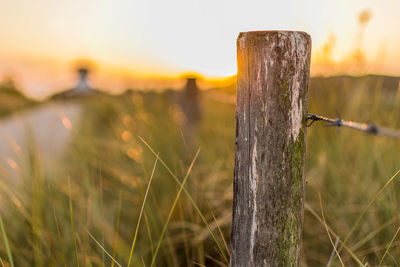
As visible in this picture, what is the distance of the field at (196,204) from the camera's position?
1.77 m

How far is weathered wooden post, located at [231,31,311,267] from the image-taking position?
1.04 metres

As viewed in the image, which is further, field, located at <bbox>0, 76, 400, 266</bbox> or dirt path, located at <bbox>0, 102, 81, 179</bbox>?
dirt path, located at <bbox>0, 102, 81, 179</bbox>

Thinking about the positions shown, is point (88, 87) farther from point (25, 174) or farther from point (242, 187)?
point (242, 187)

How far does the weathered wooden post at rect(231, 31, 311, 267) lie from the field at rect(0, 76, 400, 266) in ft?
0.81

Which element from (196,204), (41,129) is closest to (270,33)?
(196,204)

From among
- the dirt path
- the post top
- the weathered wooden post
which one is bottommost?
the dirt path

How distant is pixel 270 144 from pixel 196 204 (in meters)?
1.18

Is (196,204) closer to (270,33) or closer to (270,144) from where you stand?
(270,144)

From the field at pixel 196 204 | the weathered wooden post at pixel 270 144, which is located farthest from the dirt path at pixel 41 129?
the weathered wooden post at pixel 270 144

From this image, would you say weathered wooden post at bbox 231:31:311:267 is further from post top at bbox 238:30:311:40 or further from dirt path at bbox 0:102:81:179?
dirt path at bbox 0:102:81:179

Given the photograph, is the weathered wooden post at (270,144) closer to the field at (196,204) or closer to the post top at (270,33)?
the post top at (270,33)

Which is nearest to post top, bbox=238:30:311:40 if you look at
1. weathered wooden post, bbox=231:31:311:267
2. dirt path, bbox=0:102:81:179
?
weathered wooden post, bbox=231:31:311:267

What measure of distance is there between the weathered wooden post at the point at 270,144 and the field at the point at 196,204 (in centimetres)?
25

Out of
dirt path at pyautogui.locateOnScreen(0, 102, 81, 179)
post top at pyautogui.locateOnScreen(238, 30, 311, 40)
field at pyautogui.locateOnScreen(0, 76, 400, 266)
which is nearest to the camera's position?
post top at pyautogui.locateOnScreen(238, 30, 311, 40)
